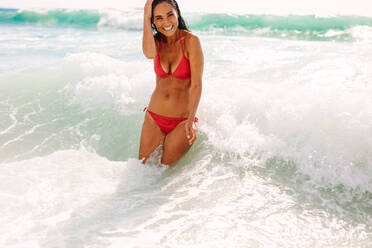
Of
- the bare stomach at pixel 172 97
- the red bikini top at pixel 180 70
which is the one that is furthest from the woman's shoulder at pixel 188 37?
the bare stomach at pixel 172 97

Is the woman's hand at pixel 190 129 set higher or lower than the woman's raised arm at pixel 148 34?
lower

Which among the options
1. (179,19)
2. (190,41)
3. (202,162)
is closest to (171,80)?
(190,41)

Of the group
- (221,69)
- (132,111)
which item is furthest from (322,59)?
(132,111)

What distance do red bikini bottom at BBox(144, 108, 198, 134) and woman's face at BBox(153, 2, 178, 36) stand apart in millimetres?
832

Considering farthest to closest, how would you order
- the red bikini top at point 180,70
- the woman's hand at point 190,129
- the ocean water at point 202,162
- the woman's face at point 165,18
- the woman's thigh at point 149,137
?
the woman's thigh at point 149,137, the woman's hand at point 190,129, the red bikini top at point 180,70, the woman's face at point 165,18, the ocean water at point 202,162

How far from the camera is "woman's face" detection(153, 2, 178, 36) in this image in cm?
297

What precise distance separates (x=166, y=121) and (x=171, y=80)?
42cm

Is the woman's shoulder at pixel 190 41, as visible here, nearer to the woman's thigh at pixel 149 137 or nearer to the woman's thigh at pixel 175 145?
the woman's thigh at pixel 175 145

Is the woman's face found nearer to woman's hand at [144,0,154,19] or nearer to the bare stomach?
woman's hand at [144,0,154,19]

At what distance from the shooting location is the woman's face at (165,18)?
9.75ft

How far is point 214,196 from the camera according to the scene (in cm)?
307

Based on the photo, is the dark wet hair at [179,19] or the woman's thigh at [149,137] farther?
the woman's thigh at [149,137]

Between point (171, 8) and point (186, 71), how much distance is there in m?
0.57

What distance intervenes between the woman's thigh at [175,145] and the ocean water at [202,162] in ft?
0.42
